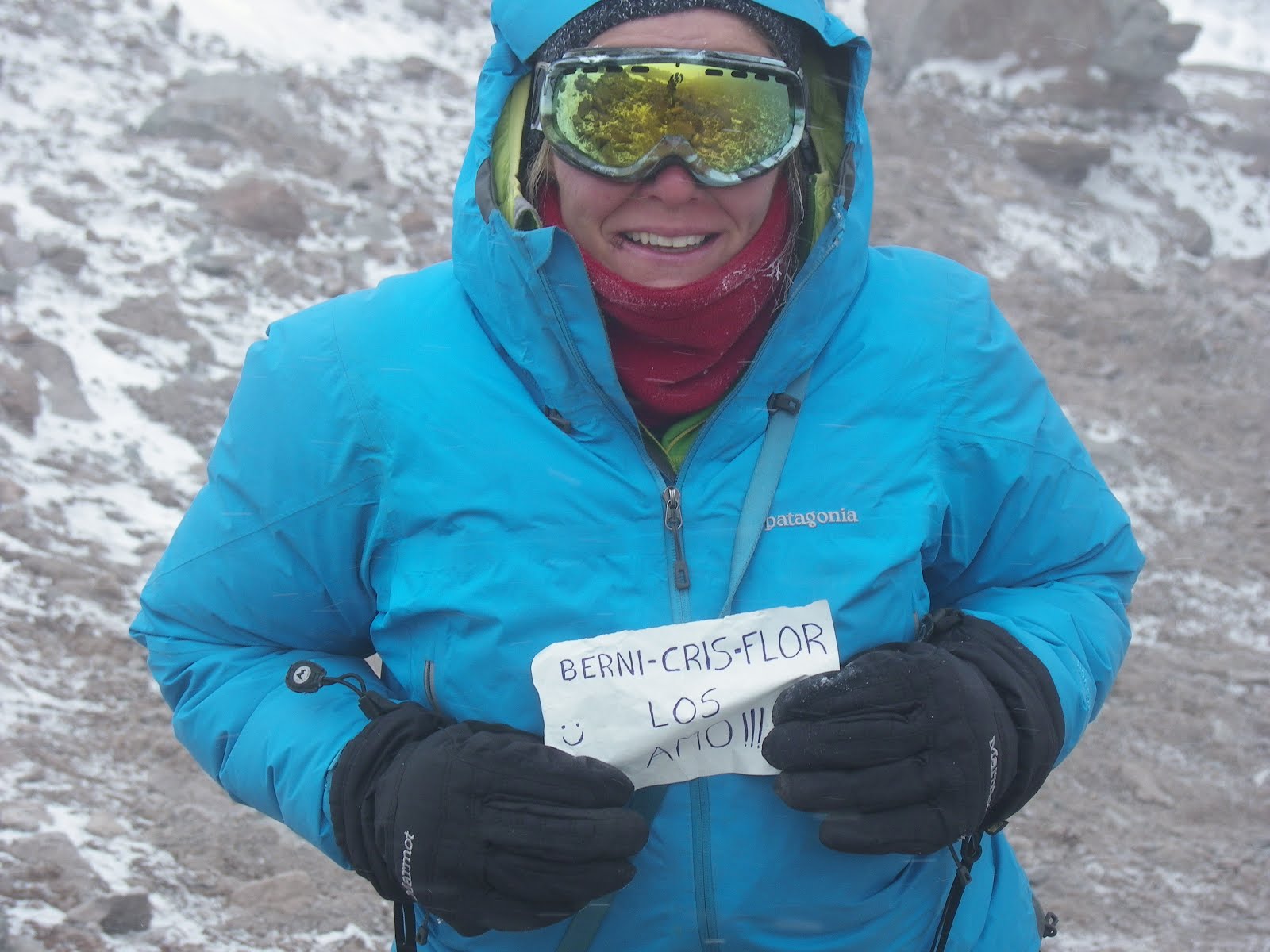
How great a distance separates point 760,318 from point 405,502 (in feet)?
2.08

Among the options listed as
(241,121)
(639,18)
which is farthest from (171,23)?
(639,18)

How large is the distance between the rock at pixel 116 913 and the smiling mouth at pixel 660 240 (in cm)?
232

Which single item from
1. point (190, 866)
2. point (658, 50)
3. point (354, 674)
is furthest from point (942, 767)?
point (190, 866)

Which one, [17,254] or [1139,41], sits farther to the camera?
[1139,41]

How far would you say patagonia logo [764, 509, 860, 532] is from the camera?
6.23 feet

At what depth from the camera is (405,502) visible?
1.87 metres

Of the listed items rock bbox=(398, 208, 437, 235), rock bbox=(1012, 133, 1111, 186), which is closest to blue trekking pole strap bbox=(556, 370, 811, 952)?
rock bbox=(398, 208, 437, 235)

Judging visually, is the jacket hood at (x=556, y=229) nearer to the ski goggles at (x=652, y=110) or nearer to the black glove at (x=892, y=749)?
the ski goggles at (x=652, y=110)

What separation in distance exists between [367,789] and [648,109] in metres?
1.08

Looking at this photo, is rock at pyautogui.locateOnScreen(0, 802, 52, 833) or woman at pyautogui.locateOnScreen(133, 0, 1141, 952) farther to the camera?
rock at pyautogui.locateOnScreen(0, 802, 52, 833)

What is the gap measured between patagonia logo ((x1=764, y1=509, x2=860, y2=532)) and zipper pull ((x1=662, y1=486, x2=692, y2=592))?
132 millimetres

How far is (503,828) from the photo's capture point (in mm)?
1735

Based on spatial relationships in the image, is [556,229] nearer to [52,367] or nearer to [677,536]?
[677,536]

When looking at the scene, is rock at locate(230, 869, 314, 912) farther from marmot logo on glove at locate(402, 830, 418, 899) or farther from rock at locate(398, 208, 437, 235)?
rock at locate(398, 208, 437, 235)
